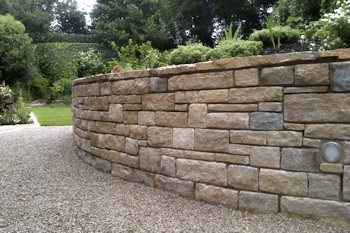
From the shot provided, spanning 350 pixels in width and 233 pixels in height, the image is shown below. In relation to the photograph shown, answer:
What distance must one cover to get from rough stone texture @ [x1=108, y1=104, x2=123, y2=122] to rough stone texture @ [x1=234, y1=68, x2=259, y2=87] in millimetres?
1421

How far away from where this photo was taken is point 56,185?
10.7 ft

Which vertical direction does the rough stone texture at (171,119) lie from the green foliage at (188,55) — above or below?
below

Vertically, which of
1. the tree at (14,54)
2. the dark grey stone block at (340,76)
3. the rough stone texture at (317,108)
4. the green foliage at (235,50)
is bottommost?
the rough stone texture at (317,108)

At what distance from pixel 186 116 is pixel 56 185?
157cm

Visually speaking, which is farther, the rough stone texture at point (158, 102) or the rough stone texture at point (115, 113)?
the rough stone texture at point (115, 113)

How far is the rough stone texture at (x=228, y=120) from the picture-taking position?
2365 mm

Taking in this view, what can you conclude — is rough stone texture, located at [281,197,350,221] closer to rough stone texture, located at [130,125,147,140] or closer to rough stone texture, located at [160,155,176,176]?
rough stone texture, located at [160,155,176,176]

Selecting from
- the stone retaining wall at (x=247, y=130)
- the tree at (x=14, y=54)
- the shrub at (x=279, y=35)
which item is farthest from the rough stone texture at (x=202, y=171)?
the tree at (x=14, y=54)

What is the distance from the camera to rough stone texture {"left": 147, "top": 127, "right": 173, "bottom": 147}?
284 cm

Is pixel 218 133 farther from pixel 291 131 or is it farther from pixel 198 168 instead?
pixel 291 131

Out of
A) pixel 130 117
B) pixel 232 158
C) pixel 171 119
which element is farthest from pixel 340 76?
pixel 130 117

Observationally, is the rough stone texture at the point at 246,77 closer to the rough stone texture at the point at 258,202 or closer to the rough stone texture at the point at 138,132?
the rough stone texture at the point at 258,202

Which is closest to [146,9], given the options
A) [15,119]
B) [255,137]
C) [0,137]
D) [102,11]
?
[102,11]

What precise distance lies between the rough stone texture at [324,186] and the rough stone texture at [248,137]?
40 centimetres
